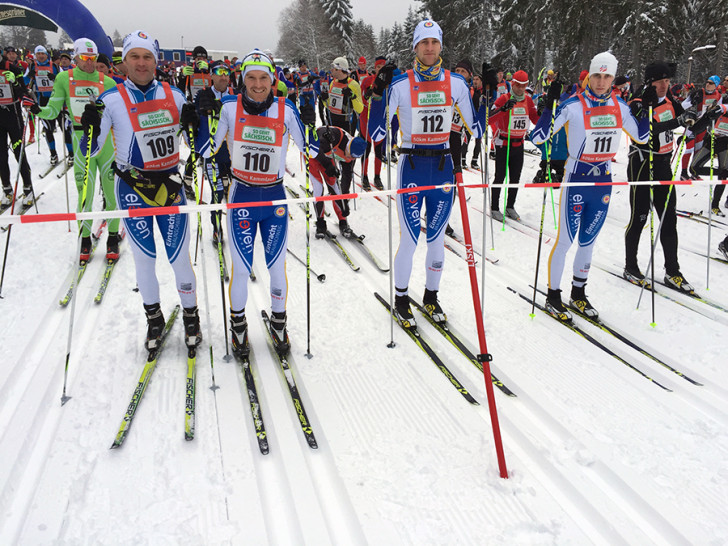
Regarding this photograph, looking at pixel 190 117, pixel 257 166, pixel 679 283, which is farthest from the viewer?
pixel 679 283

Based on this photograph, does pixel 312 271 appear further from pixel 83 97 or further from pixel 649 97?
pixel 649 97

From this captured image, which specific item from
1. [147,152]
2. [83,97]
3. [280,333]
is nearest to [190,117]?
[147,152]

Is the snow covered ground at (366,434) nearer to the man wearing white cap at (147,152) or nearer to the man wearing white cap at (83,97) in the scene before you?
the man wearing white cap at (147,152)

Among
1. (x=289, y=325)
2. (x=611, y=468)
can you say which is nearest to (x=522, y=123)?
Answer: (x=289, y=325)

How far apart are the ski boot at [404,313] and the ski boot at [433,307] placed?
0.22 metres

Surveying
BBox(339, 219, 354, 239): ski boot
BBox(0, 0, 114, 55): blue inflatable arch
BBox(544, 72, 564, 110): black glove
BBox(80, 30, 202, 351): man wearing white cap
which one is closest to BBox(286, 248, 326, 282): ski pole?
BBox(339, 219, 354, 239): ski boot

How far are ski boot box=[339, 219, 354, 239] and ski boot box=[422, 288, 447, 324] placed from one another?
258 centimetres

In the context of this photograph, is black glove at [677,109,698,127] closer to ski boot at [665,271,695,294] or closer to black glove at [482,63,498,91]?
ski boot at [665,271,695,294]

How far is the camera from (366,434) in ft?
10.5

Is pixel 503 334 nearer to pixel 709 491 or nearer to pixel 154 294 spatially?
pixel 709 491

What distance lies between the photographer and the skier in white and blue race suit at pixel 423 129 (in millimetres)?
4207

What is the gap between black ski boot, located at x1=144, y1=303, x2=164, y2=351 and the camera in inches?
159

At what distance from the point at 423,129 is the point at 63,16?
1779cm

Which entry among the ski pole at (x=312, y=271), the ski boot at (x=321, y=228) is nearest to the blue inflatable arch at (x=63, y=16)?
the ski boot at (x=321, y=228)
